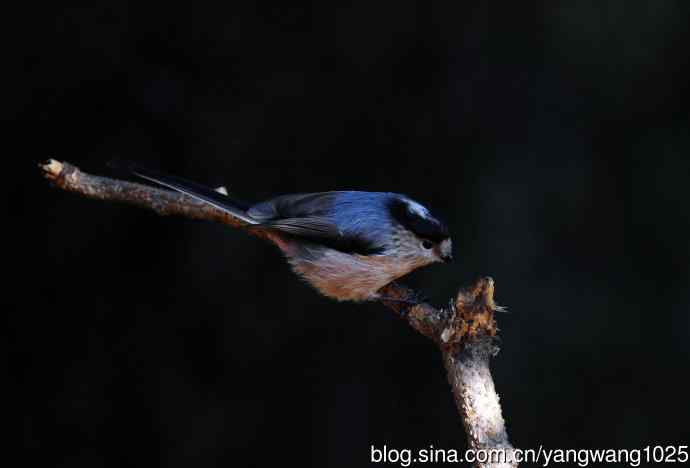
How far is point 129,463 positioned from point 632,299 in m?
2.52

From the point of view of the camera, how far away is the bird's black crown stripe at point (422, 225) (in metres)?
2.45

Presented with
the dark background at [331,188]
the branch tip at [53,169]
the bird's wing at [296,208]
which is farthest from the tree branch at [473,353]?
the branch tip at [53,169]

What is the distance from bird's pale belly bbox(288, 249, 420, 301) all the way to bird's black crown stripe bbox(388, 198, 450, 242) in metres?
0.13

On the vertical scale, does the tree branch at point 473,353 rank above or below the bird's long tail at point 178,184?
below

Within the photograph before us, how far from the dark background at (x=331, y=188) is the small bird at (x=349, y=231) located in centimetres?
85

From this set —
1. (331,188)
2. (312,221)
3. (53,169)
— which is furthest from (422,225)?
(53,169)

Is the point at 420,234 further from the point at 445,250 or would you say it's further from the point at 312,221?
the point at 312,221

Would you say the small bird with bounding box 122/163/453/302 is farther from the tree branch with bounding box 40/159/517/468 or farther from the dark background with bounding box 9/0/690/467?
the dark background with bounding box 9/0/690/467

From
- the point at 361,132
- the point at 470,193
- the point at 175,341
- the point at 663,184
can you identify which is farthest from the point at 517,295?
the point at 175,341

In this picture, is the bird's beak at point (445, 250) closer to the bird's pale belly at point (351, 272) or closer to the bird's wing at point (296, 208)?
the bird's pale belly at point (351, 272)

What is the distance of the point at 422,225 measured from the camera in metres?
2.46

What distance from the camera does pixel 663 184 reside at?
11.0ft

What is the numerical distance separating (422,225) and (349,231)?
265 millimetres

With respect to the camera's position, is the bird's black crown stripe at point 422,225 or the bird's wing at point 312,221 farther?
the bird's wing at point 312,221
